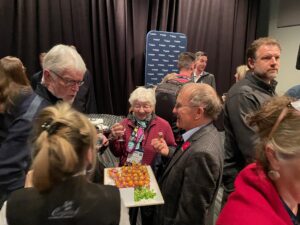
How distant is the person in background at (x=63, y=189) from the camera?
2.98 feet

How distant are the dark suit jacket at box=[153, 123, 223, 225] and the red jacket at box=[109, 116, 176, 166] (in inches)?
27.5

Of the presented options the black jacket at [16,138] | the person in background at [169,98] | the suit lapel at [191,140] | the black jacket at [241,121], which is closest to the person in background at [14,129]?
the black jacket at [16,138]

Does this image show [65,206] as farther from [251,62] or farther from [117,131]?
[251,62]

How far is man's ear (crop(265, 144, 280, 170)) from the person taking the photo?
0.93 metres

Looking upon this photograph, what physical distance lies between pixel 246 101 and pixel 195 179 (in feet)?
2.07

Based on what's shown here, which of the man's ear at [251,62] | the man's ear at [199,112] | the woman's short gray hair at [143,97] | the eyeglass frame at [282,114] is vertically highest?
the man's ear at [251,62]

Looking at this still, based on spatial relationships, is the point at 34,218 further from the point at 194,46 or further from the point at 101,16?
the point at 194,46

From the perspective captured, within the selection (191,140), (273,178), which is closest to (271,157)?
(273,178)

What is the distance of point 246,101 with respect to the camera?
1810mm

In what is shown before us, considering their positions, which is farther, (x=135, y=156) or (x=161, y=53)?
(x=161, y=53)

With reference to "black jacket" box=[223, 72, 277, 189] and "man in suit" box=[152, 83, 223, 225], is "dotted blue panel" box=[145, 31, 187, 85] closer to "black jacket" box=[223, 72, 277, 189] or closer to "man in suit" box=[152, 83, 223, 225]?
"black jacket" box=[223, 72, 277, 189]

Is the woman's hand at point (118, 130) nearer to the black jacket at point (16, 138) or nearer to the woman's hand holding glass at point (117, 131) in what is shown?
the woman's hand holding glass at point (117, 131)

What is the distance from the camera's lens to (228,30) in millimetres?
5969

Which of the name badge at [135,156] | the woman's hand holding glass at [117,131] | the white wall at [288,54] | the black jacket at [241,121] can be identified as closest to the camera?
the black jacket at [241,121]
